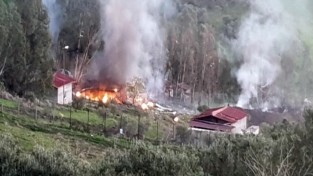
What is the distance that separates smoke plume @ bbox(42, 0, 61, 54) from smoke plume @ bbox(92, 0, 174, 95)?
16.1 ft

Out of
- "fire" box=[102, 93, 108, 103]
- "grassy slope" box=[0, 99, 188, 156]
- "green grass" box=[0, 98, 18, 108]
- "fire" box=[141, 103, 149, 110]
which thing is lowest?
"grassy slope" box=[0, 99, 188, 156]

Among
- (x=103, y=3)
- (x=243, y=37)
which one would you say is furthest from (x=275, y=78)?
(x=103, y=3)

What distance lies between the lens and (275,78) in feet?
→ 282

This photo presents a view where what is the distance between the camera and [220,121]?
42969 mm

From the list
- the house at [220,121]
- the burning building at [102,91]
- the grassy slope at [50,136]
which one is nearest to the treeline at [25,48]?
the grassy slope at [50,136]

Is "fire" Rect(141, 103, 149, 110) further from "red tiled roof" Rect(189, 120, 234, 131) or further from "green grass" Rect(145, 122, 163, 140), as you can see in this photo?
"green grass" Rect(145, 122, 163, 140)

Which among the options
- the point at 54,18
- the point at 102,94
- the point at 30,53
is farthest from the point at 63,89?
the point at 54,18

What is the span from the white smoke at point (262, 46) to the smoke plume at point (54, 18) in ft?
95.8

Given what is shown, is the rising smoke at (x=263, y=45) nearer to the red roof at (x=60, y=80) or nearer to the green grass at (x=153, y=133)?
the red roof at (x=60, y=80)

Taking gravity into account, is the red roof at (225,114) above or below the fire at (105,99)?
below

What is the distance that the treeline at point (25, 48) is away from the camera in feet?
121

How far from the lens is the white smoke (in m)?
82.2

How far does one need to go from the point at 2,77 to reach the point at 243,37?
5711 centimetres

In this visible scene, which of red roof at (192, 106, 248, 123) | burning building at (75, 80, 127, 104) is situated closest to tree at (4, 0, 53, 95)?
red roof at (192, 106, 248, 123)
